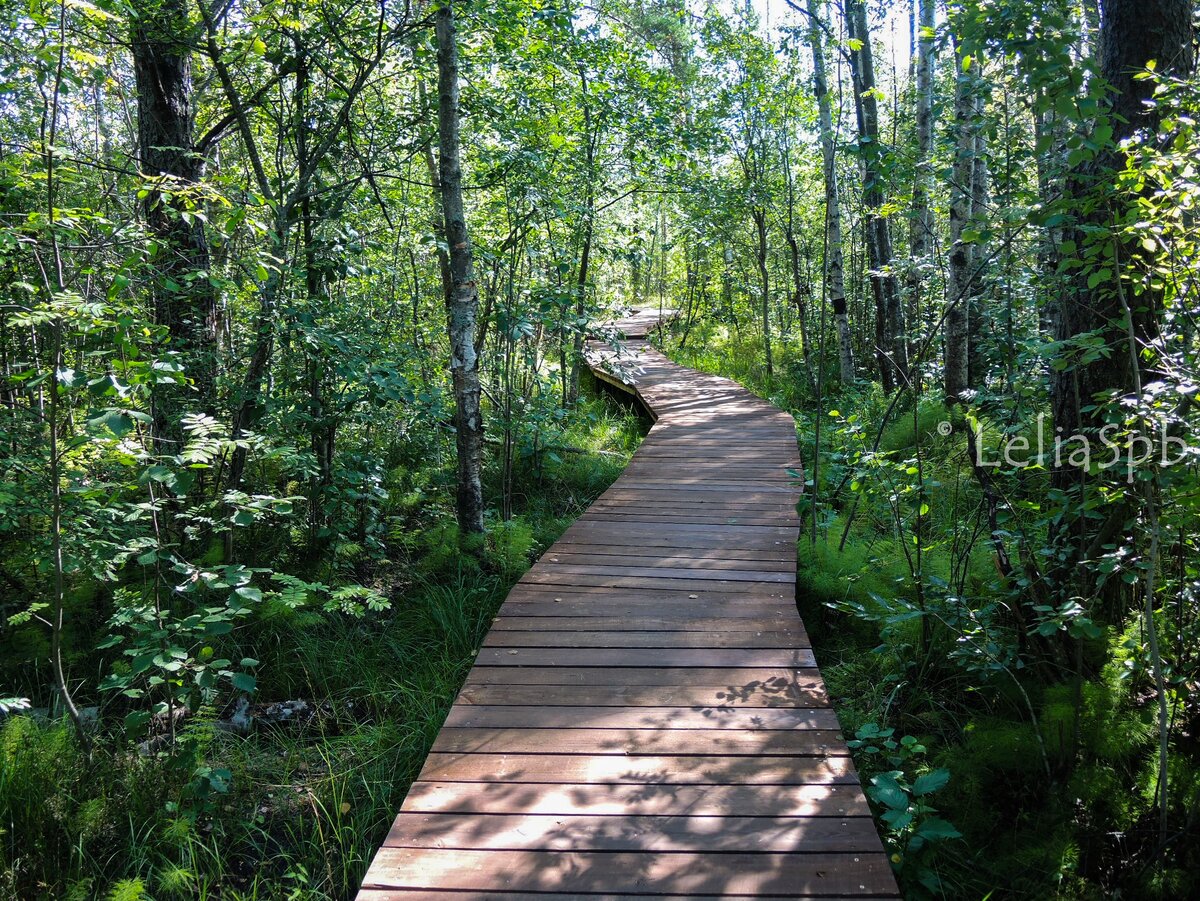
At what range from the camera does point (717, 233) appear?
13734mm

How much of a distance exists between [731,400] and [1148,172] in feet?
26.8

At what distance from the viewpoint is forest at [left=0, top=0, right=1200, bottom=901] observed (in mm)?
2898

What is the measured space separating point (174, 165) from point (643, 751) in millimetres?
5510

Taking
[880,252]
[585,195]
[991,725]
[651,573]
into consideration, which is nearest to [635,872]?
[991,725]

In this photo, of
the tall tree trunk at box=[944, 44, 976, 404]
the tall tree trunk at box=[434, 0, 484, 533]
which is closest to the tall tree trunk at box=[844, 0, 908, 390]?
the tall tree trunk at box=[944, 44, 976, 404]

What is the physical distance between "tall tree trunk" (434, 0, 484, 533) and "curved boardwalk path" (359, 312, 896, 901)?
86 centimetres

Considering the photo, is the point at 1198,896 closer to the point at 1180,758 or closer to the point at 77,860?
the point at 1180,758

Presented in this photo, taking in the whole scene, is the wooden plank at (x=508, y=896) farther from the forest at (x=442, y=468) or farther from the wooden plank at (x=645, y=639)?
the wooden plank at (x=645, y=639)

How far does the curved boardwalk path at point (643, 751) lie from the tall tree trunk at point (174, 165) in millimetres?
2657

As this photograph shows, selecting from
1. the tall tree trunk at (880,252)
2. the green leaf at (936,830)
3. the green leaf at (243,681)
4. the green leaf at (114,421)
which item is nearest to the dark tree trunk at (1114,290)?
the green leaf at (936,830)

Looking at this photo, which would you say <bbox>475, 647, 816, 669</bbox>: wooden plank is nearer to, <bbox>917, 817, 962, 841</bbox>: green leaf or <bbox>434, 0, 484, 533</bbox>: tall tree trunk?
<bbox>917, 817, 962, 841</bbox>: green leaf

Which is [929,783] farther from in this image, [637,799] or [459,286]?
[459,286]

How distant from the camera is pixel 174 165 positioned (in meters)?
5.86

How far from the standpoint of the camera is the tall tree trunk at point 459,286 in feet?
16.9
